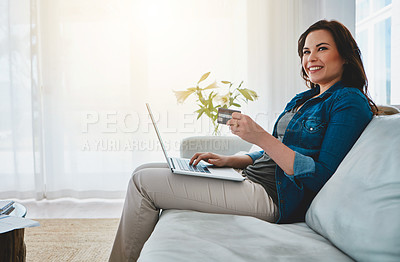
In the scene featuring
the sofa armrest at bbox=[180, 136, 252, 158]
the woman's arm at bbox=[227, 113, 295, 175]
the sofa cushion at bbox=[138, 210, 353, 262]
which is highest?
the woman's arm at bbox=[227, 113, 295, 175]

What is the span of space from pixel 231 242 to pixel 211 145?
1273mm

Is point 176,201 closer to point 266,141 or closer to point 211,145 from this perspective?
point 266,141

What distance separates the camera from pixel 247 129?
46.1 inches

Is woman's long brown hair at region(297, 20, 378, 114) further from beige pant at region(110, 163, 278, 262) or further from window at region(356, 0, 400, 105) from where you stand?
window at region(356, 0, 400, 105)

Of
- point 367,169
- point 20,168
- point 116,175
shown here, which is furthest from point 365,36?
point 20,168

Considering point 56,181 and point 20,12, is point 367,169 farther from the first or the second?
point 20,12

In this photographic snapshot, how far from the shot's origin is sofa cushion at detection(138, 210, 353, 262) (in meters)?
0.80

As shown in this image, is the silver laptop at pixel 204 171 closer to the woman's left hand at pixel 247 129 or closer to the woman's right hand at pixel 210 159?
the woman's right hand at pixel 210 159

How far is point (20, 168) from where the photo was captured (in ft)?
10.0

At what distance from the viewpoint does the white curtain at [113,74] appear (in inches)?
118

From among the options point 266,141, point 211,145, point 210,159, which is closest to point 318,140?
point 266,141

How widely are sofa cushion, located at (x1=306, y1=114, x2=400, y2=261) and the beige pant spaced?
0.23 metres

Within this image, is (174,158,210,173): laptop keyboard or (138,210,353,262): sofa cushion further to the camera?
(174,158,210,173): laptop keyboard

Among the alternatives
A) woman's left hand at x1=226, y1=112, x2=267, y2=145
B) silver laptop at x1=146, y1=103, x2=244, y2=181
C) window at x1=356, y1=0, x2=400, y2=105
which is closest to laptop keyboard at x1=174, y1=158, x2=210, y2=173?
silver laptop at x1=146, y1=103, x2=244, y2=181
